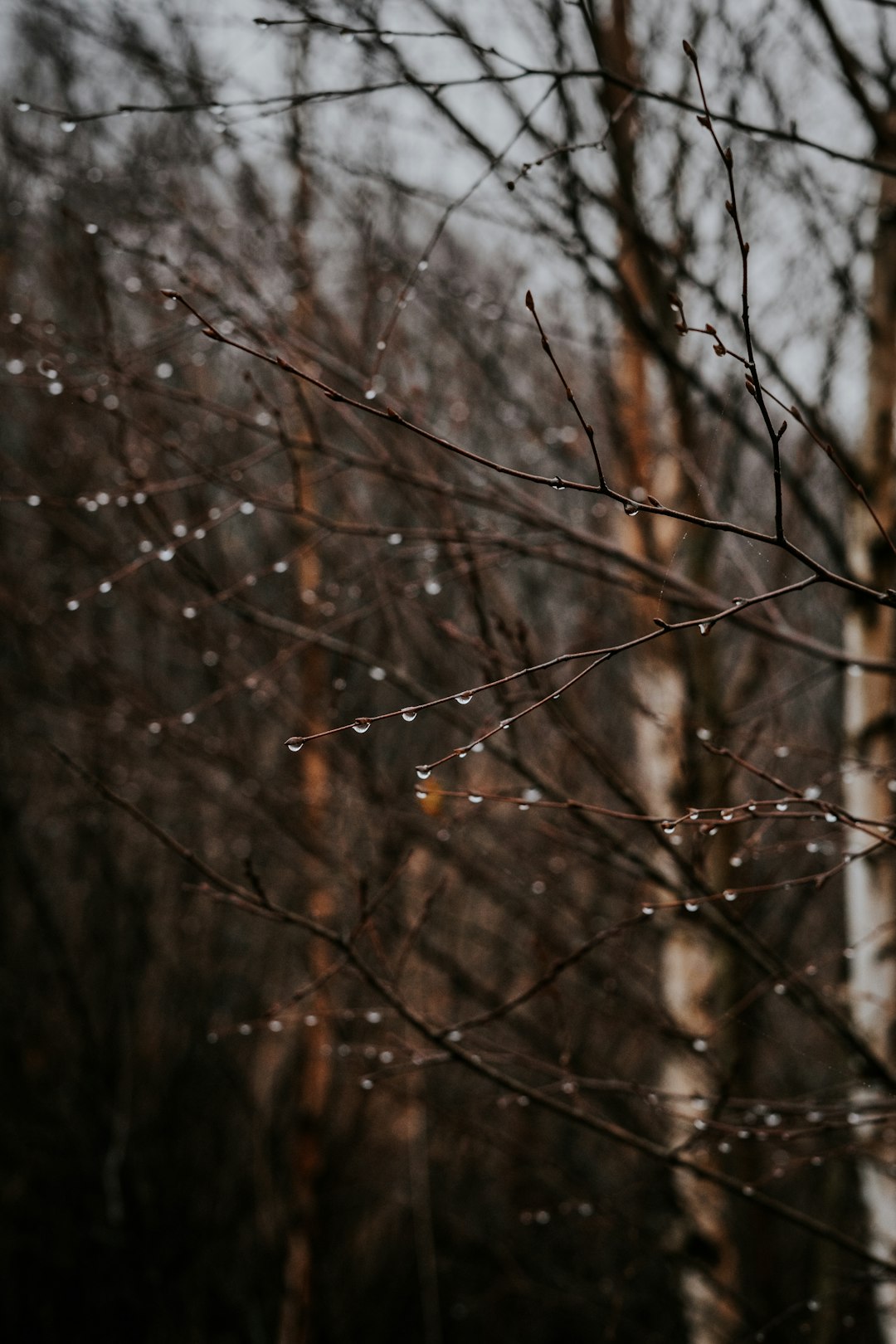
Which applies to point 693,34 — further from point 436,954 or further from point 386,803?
point 436,954

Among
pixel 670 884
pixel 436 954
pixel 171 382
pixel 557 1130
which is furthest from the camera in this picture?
pixel 557 1130

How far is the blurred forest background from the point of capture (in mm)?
2393

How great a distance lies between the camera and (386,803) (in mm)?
3211

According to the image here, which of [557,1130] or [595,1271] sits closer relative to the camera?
[595,1271]

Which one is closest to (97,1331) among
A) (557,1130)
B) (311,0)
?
(557,1130)

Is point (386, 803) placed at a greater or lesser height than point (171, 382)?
lesser

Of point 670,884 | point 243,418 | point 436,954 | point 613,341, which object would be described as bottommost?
point 670,884

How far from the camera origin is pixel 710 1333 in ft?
13.2

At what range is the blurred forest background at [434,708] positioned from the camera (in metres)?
2.39

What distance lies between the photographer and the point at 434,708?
129 inches

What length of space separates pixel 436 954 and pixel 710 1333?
6.36 ft

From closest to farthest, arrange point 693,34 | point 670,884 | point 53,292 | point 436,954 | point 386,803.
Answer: point 670,884 → point 693,34 → point 386,803 → point 436,954 → point 53,292

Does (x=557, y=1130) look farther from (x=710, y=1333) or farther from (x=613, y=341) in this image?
(x=613, y=341)

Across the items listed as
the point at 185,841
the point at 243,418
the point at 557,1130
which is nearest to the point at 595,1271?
the point at 557,1130
